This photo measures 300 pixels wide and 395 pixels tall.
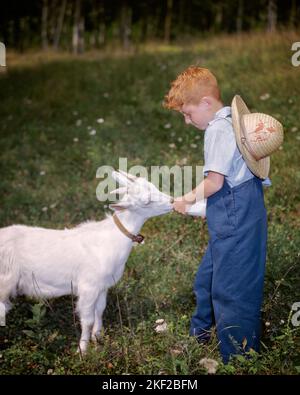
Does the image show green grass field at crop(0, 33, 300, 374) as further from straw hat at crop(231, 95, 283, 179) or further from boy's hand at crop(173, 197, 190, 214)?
straw hat at crop(231, 95, 283, 179)

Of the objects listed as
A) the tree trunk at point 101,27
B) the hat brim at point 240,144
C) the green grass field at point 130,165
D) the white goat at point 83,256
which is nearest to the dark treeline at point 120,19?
the tree trunk at point 101,27

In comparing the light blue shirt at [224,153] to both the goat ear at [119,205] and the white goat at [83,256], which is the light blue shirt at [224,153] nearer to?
the white goat at [83,256]

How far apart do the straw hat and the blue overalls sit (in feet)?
0.62

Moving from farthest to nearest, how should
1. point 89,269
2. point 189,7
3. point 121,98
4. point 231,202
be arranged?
1. point 189,7
2. point 121,98
3. point 89,269
4. point 231,202

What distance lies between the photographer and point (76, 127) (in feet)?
30.8

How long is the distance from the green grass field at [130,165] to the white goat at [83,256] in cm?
25

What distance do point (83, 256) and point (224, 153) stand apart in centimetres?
150

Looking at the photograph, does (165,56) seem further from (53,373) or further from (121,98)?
(53,373)

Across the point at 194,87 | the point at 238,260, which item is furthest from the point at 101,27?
the point at 238,260

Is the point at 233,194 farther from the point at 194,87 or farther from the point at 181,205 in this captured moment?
the point at 194,87

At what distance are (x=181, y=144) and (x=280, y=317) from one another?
4121 mm

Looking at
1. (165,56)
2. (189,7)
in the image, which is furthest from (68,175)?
(189,7)

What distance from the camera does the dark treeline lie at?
1011 inches

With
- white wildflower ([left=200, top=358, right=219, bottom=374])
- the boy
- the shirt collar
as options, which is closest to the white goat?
the boy
